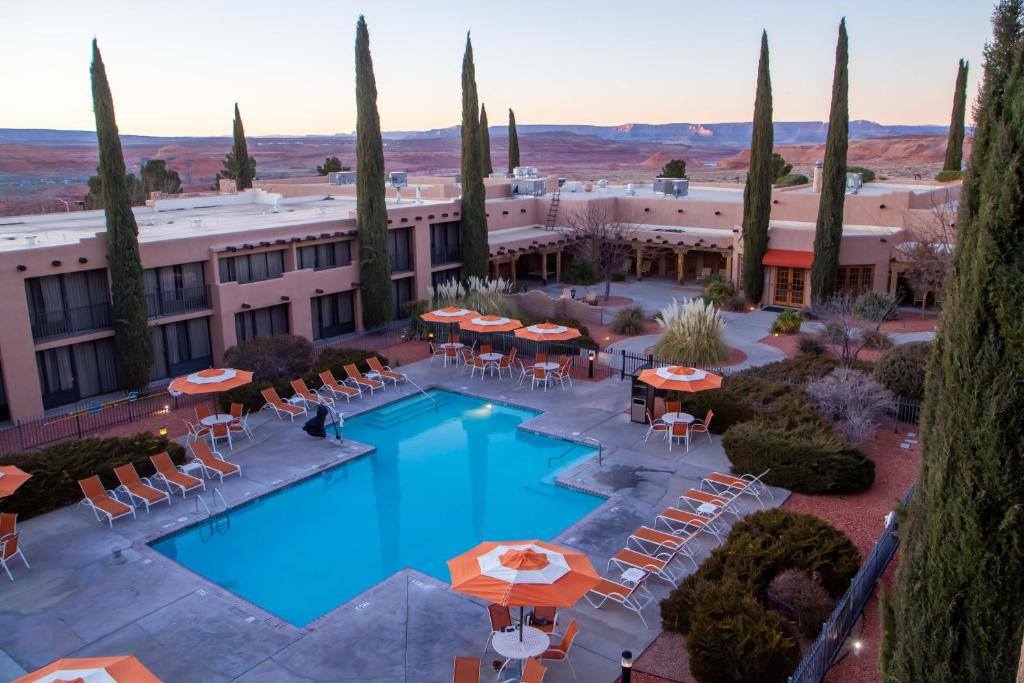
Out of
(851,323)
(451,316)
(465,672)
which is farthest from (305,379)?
(851,323)

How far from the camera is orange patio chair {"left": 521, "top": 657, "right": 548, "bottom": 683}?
950cm

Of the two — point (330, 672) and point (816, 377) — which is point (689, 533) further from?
point (816, 377)

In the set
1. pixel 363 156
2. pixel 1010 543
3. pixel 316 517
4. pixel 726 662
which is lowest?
pixel 316 517

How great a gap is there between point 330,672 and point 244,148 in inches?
1521

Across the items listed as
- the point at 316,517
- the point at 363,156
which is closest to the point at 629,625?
the point at 316,517

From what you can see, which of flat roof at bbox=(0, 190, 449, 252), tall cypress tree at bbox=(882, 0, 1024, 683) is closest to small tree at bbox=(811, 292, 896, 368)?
tall cypress tree at bbox=(882, 0, 1024, 683)

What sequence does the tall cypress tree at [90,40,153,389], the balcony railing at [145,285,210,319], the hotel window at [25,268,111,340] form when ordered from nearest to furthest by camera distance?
the hotel window at [25,268,111,340]
the tall cypress tree at [90,40,153,389]
the balcony railing at [145,285,210,319]

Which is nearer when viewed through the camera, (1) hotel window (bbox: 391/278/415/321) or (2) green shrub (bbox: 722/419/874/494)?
(2) green shrub (bbox: 722/419/874/494)

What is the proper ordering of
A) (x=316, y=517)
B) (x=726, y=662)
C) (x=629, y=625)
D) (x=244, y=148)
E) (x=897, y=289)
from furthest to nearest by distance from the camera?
(x=244, y=148) < (x=897, y=289) < (x=316, y=517) < (x=629, y=625) < (x=726, y=662)

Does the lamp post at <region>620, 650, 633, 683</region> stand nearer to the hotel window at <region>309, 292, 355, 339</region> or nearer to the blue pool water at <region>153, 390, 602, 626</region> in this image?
the blue pool water at <region>153, 390, 602, 626</region>

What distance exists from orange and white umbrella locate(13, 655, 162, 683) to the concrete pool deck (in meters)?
2.03

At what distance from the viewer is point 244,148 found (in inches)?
1725

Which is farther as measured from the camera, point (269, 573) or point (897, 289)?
point (897, 289)

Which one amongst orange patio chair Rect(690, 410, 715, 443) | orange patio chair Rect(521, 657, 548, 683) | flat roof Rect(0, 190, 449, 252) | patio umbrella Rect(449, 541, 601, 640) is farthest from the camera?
flat roof Rect(0, 190, 449, 252)
